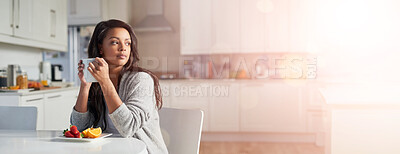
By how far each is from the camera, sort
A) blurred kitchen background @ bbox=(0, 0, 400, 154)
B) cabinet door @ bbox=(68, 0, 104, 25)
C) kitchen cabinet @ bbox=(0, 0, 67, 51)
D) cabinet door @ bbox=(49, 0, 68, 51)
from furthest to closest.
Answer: cabinet door @ bbox=(68, 0, 104, 25) < blurred kitchen background @ bbox=(0, 0, 400, 154) < cabinet door @ bbox=(49, 0, 68, 51) < kitchen cabinet @ bbox=(0, 0, 67, 51)

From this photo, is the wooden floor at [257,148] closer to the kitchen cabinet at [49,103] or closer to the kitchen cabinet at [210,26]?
the kitchen cabinet at [210,26]

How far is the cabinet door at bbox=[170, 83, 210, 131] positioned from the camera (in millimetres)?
4055

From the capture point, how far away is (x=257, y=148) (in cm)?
363

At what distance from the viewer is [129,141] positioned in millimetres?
1003

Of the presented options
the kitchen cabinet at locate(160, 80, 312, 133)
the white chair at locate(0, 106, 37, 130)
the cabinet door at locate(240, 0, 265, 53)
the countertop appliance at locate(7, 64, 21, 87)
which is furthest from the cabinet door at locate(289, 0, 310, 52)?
the white chair at locate(0, 106, 37, 130)

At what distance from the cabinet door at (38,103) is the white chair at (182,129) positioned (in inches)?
73.1

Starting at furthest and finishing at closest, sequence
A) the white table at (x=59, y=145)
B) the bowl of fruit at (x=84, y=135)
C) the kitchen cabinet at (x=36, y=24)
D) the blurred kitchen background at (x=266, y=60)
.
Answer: the blurred kitchen background at (x=266, y=60) → the kitchen cabinet at (x=36, y=24) → the bowl of fruit at (x=84, y=135) → the white table at (x=59, y=145)

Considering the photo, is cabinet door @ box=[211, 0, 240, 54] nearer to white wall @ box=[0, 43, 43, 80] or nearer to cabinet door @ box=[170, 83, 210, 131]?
cabinet door @ box=[170, 83, 210, 131]

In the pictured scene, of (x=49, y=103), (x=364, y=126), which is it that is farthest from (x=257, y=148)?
(x=49, y=103)

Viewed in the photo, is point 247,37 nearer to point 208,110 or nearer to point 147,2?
point 208,110

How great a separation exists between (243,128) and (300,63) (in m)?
1.16

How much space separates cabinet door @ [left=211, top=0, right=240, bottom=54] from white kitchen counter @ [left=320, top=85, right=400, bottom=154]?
2.42 m

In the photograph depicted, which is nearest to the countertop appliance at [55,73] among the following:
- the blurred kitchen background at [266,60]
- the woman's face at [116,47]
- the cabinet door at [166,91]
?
the blurred kitchen background at [266,60]

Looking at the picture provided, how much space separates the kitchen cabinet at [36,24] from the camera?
2.84 meters
